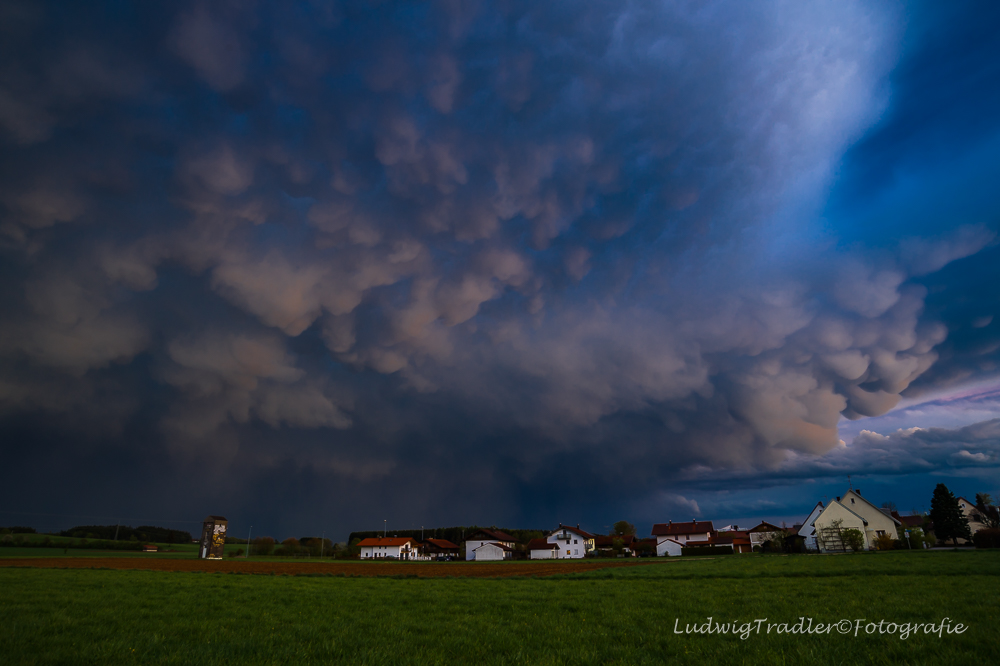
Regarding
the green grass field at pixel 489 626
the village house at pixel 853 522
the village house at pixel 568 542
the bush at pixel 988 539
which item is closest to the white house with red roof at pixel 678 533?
the village house at pixel 568 542

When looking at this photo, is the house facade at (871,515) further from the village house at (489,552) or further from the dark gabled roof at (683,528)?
the village house at (489,552)

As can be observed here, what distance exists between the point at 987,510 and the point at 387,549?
148137 millimetres

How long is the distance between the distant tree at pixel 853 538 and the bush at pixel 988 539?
1315 cm

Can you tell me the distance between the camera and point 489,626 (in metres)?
10.7

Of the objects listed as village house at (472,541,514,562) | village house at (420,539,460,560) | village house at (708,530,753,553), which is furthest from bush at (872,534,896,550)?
village house at (420,539,460,560)

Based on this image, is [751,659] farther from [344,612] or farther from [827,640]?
[344,612]

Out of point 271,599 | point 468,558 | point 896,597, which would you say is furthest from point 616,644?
point 468,558

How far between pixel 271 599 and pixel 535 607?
9.83 meters

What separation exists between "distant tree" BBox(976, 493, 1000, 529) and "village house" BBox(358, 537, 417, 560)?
5462 inches

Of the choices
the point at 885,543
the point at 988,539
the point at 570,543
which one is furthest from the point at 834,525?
the point at 570,543

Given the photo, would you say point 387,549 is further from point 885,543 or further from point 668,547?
point 885,543

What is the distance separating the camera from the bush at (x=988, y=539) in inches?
2169

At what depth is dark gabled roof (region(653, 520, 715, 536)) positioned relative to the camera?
130 metres

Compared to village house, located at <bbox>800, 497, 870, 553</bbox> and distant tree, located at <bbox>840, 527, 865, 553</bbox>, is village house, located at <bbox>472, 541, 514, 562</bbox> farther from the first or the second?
distant tree, located at <bbox>840, 527, 865, 553</bbox>
